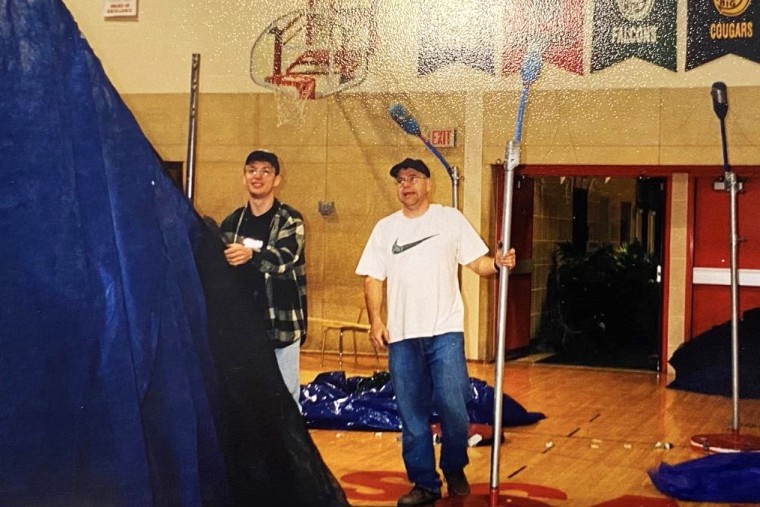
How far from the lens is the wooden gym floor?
4605 mm

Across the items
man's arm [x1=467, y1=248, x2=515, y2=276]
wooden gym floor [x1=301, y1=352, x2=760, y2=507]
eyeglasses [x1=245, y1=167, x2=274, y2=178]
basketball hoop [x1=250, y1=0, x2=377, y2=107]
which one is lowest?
wooden gym floor [x1=301, y1=352, x2=760, y2=507]

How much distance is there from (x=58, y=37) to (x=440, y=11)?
4.51m

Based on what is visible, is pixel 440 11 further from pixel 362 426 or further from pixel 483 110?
pixel 362 426

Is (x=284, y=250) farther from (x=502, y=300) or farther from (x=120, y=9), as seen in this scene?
(x=120, y=9)

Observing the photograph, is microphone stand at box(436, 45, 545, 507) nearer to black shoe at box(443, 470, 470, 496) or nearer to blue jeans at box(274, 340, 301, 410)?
black shoe at box(443, 470, 470, 496)

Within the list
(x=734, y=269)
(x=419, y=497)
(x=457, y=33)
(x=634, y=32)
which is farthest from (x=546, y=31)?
(x=419, y=497)

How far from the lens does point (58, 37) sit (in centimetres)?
285

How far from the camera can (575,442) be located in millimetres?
5840

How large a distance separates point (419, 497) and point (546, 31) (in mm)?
4619

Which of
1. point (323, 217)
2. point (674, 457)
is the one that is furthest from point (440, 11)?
point (674, 457)

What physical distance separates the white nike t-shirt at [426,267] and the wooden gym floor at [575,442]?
29.7 inches

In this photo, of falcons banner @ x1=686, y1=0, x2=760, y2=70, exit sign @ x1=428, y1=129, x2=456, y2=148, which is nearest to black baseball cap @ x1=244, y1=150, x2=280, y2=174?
falcons banner @ x1=686, y1=0, x2=760, y2=70

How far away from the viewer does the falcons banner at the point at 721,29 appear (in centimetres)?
768

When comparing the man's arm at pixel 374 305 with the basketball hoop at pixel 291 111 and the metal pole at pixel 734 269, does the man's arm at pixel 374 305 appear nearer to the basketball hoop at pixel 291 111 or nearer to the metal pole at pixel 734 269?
the metal pole at pixel 734 269
